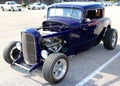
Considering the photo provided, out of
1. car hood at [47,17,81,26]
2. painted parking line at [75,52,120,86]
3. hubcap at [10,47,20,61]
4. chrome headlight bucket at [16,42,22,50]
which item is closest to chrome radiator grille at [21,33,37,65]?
chrome headlight bucket at [16,42,22,50]

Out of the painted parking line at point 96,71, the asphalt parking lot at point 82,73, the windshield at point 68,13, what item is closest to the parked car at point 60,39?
the windshield at point 68,13

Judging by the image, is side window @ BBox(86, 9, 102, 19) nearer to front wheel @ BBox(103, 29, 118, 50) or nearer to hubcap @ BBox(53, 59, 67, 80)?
front wheel @ BBox(103, 29, 118, 50)

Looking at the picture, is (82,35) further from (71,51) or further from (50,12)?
(50,12)

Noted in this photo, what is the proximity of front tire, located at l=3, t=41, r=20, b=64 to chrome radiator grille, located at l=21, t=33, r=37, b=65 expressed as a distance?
0.59 meters

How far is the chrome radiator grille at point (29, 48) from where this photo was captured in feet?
17.7

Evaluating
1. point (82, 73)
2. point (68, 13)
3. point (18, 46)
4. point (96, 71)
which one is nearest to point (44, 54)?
point (18, 46)

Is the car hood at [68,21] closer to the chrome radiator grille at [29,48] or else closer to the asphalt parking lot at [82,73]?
the asphalt parking lot at [82,73]

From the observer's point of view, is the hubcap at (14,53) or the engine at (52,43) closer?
the engine at (52,43)

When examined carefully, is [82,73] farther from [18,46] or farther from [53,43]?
[18,46]

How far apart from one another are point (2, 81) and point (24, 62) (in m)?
0.85

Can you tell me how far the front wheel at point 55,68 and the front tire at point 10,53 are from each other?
1493 mm

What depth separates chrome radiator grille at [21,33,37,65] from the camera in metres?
5.39

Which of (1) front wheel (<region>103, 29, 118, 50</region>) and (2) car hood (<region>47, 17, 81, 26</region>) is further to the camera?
(1) front wheel (<region>103, 29, 118, 50</region>)

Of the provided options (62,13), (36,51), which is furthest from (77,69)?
(62,13)
